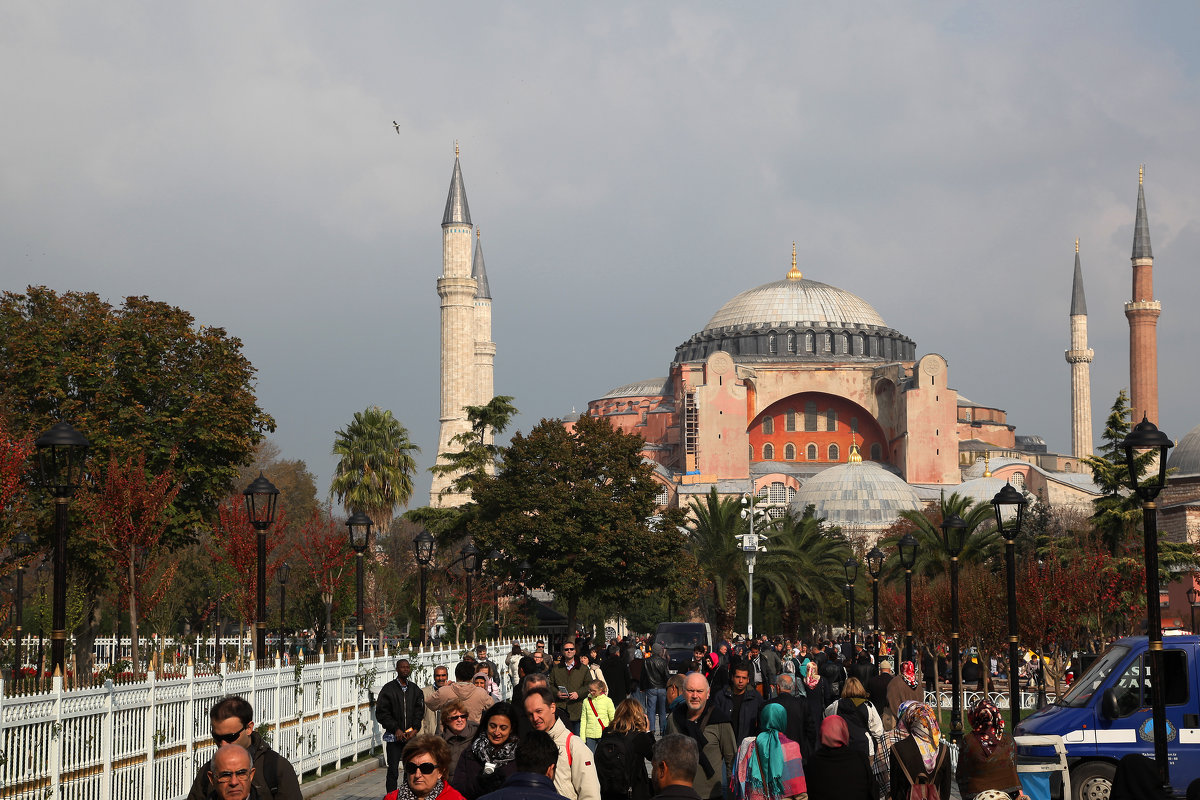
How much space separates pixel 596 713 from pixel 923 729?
3386 mm

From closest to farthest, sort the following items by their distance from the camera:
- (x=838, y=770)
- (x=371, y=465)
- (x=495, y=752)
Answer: (x=495, y=752), (x=838, y=770), (x=371, y=465)

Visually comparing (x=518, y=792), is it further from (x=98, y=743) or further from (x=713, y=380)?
(x=713, y=380)

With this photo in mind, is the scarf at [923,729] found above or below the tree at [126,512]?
below

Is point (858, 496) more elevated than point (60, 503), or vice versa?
point (858, 496)

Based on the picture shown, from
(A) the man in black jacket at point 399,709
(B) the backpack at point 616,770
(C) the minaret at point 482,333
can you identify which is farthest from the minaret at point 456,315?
(B) the backpack at point 616,770

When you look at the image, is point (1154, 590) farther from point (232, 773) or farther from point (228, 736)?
point (232, 773)

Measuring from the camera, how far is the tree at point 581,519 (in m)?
37.4

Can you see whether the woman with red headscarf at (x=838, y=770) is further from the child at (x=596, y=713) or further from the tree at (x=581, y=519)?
the tree at (x=581, y=519)

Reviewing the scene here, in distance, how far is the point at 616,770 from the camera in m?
6.96

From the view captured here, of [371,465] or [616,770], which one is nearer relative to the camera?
[616,770]

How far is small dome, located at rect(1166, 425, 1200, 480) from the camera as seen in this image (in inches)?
2507

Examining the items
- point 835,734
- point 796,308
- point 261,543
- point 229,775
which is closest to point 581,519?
point 261,543

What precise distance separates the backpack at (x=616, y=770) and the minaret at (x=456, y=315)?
5849 centimetres

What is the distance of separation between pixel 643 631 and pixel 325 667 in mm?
40935
